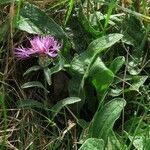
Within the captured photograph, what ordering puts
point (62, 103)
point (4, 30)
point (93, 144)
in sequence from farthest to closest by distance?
1. point (4, 30)
2. point (62, 103)
3. point (93, 144)

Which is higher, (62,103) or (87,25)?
(87,25)

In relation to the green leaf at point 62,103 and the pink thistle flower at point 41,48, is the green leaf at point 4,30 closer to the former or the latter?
the pink thistle flower at point 41,48

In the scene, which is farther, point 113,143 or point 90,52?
point 90,52

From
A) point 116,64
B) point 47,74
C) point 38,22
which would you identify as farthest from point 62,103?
point 38,22

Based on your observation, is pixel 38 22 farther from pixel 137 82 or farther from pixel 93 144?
pixel 93 144

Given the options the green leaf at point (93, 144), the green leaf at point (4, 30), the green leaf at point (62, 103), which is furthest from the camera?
the green leaf at point (4, 30)

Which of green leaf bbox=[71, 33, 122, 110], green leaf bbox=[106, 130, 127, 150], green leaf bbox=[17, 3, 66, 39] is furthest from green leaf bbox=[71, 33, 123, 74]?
green leaf bbox=[106, 130, 127, 150]

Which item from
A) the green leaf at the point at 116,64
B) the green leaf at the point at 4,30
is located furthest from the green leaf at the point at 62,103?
the green leaf at the point at 4,30
